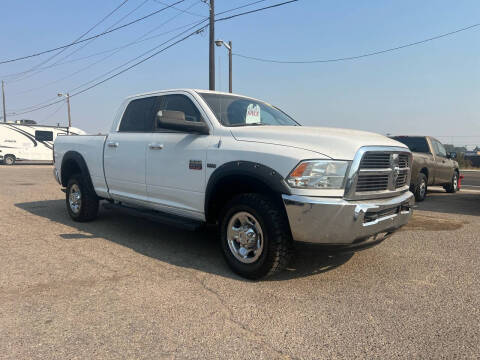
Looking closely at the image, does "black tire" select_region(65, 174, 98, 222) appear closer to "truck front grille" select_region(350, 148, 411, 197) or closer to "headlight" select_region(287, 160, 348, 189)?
"headlight" select_region(287, 160, 348, 189)

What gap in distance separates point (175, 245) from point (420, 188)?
661 centimetres

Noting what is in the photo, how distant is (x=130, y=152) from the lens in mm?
4977

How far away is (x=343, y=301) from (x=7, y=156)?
27242 mm

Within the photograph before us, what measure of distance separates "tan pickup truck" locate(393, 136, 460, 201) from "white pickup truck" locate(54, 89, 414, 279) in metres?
5.05

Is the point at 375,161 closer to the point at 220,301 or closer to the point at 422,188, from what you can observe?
the point at 220,301

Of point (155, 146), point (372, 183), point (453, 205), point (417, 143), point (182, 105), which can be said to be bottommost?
point (453, 205)

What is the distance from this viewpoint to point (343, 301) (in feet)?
10.4

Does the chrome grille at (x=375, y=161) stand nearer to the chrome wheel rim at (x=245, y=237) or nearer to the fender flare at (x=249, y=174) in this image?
the fender flare at (x=249, y=174)

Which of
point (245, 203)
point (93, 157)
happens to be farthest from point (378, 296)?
point (93, 157)

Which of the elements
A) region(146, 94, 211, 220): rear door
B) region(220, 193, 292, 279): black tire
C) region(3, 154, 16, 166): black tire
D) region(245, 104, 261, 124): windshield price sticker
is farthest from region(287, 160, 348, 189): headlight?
region(3, 154, 16, 166): black tire

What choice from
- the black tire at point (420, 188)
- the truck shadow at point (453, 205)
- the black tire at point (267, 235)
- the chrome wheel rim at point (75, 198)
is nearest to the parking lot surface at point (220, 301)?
the black tire at point (267, 235)

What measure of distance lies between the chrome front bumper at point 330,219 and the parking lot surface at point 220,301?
8.5 inches

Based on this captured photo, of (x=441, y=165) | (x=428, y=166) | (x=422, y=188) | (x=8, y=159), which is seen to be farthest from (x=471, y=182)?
(x=8, y=159)

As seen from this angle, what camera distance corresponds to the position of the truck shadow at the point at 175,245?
395 centimetres
